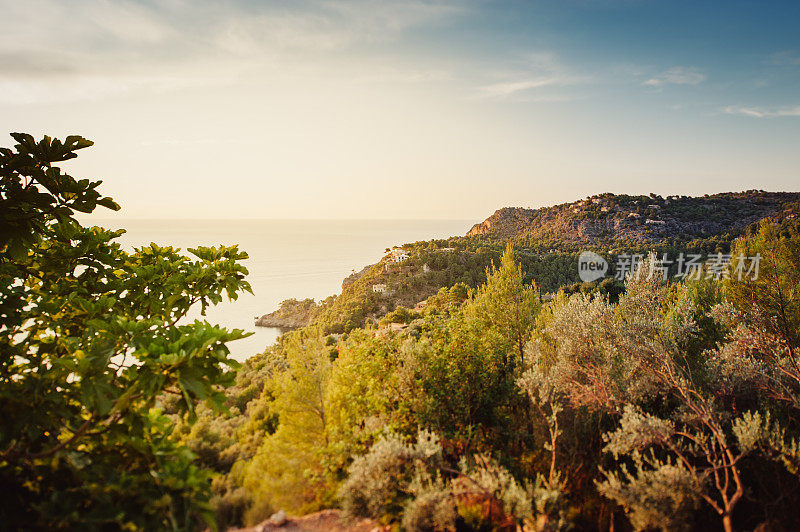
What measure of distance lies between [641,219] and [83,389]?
130345 mm

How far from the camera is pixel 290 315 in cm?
7269

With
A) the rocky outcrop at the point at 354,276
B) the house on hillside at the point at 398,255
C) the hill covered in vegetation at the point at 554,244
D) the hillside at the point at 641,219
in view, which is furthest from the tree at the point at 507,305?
the hillside at the point at 641,219

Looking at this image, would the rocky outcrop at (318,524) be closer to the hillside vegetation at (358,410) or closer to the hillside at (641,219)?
the hillside vegetation at (358,410)

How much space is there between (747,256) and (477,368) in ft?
69.7

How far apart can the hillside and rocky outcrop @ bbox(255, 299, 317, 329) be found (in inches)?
2281

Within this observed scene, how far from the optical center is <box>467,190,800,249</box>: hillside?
316ft

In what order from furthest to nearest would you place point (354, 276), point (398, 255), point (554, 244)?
1. point (554, 244)
2. point (354, 276)
3. point (398, 255)

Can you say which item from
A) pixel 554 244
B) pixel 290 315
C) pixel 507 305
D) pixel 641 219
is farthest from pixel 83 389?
pixel 641 219

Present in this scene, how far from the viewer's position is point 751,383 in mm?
10938

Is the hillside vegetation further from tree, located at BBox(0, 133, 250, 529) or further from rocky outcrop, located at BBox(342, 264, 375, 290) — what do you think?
rocky outcrop, located at BBox(342, 264, 375, 290)

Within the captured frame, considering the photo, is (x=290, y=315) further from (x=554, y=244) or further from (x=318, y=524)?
(x=554, y=244)

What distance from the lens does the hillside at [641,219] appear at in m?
96.2

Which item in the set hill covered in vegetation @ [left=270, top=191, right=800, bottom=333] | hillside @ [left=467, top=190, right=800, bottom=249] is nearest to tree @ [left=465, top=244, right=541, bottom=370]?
hill covered in vegetation @ [left=270, top=191, right=800, bottom=333]

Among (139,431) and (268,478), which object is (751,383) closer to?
(268,478)
